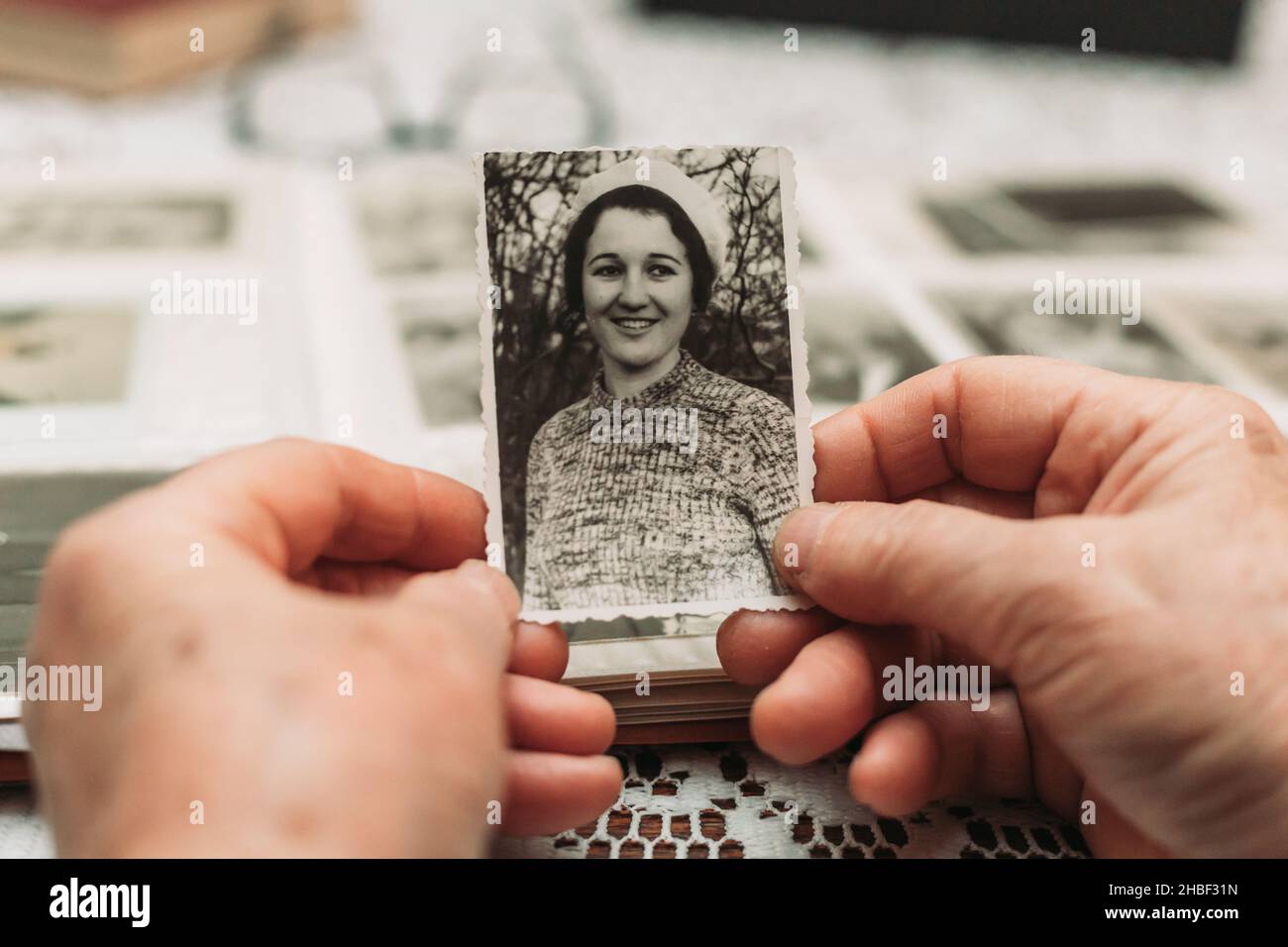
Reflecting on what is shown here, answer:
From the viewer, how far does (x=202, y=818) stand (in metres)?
0.37

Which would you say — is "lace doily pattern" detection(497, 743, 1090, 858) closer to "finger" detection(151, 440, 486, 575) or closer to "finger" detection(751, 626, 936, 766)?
"finger" detection(751, 626, 936, 766)

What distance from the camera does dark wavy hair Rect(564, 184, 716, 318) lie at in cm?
66

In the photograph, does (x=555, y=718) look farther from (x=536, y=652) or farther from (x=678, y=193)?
(x=678, y=193)

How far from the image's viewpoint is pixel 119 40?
130 centimetres

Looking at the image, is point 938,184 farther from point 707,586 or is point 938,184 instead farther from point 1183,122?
point 707,586

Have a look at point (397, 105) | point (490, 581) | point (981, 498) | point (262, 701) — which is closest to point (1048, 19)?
point (397, 105)

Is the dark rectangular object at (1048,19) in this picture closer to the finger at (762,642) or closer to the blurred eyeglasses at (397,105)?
the blurred eyeglasses at (397,105)

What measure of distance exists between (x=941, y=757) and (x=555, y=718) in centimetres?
22

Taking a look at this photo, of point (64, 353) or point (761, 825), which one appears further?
point (64, 353)

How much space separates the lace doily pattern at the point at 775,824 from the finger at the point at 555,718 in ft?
0.17

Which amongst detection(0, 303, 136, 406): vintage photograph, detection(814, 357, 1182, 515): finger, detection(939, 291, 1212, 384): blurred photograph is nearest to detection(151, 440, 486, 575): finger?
detection(814, 357, 1182, 515): finger

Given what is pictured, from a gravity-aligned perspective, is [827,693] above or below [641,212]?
below

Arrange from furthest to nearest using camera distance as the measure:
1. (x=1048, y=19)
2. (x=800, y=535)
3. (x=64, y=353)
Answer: (x=1048, y=19) → (x=64, y=353) → (x=800, y=535)
